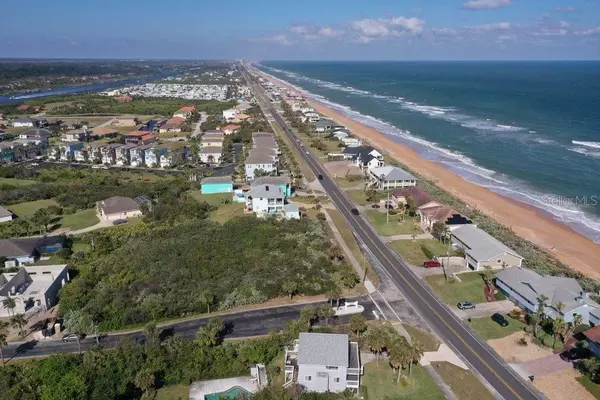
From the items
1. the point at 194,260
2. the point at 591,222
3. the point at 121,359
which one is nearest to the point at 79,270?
the point at 194,260

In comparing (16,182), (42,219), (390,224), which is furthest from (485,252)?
(16,182)

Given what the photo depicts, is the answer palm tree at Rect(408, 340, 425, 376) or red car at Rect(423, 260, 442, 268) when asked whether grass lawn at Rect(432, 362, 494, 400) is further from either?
red car at Rect(423, 260, 442, 268)

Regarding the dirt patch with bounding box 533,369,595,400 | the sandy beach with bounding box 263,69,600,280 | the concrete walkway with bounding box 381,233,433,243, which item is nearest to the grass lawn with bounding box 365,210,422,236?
the concrete walkway with bounding box 381,233,433,243

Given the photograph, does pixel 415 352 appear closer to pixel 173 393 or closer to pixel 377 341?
pixel 377 341

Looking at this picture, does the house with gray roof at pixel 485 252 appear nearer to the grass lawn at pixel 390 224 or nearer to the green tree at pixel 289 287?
the grass lawn at pixel 390 224

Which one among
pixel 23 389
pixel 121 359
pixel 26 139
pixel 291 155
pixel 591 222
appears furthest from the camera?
pixel 26 139

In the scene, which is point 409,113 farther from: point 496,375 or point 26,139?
point 496,375

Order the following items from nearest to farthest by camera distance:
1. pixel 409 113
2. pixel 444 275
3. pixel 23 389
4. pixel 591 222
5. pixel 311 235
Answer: pixel 23 389, pixel 444 275, pixel 311 235, pixel 591 222, pixel 409 113
